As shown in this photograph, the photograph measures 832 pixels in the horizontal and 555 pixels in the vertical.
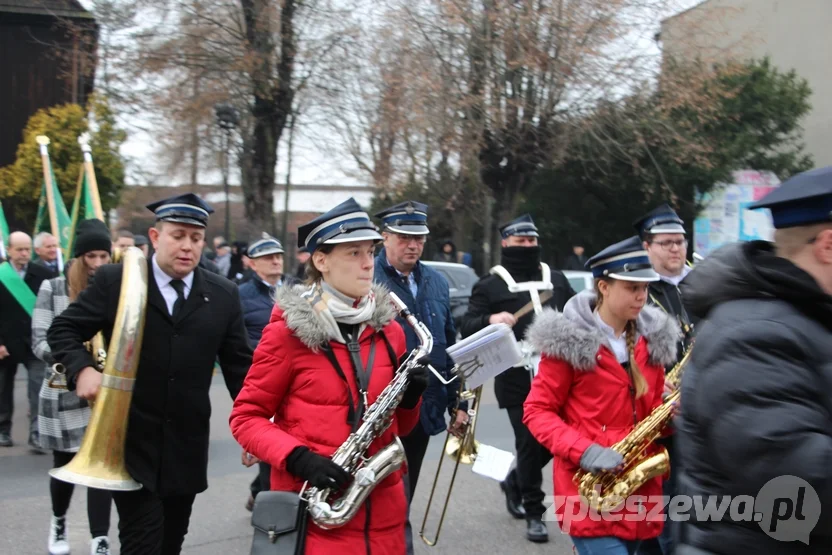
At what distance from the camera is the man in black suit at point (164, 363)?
12.3ft

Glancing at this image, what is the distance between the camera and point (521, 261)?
5867 mm

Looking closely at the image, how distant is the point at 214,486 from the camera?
22.9ft

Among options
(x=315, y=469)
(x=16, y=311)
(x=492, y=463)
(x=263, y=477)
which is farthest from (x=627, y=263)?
(x=16, y=311)

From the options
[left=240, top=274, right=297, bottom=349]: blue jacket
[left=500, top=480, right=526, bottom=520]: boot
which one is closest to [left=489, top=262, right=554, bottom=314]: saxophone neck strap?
[left=500, top=480, right=526, bottom=520]: boot

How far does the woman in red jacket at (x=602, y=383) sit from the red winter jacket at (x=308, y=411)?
2.44 ft

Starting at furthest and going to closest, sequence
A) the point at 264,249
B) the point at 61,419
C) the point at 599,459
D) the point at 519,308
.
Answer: the point at 264,249
the point at 519,308
the point at 61,419
the point at 599,459

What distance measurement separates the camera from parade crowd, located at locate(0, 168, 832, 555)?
6.00ft

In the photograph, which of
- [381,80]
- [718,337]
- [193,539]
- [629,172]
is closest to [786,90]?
[629,172]

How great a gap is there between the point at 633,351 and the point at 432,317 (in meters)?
1.63

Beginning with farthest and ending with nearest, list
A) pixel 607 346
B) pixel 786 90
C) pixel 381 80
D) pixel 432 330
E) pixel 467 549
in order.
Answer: pixel 786 90 < pixel 381 80 < pixel 467 549 < pixel 432 330 < pixel 607 346

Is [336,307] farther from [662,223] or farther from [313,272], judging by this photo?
[662,223]

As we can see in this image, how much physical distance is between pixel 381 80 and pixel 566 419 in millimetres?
14021

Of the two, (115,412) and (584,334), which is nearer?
(584,334)

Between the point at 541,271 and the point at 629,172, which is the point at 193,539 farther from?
the point at 629,172
